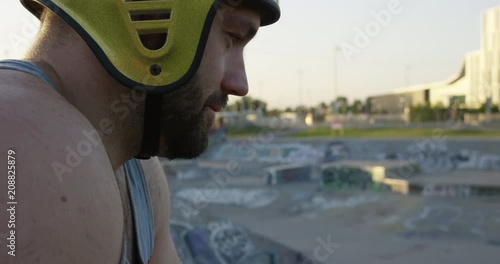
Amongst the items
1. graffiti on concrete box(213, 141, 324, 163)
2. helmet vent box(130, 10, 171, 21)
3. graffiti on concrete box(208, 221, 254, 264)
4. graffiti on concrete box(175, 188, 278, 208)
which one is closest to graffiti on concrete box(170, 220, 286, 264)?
graffiti on concrete box(208, 221, 254, 264)

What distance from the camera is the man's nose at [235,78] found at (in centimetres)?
169

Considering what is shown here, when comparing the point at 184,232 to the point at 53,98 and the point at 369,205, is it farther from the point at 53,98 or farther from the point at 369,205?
the point at 369,205

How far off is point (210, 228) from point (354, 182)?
14.0 metres

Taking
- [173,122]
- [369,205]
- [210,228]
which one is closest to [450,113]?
[369,205]

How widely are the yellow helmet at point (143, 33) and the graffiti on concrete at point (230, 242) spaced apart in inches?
292

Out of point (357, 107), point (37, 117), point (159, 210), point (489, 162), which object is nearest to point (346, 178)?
point (489, 162)

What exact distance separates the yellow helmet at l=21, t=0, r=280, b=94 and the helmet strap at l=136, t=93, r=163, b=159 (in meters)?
0.03

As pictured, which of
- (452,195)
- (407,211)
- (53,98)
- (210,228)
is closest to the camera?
(53,98)

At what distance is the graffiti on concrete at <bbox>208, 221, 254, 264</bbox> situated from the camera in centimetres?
895

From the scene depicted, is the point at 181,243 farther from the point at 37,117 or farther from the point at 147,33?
the point at 37,117

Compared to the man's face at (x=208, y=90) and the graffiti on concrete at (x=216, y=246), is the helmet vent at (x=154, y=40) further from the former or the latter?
the graffiti on concrete at (x=216, y=246)

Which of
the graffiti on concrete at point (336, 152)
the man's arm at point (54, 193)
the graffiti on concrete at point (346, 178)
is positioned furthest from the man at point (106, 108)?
the graffiti on concrete at point (336, 152)

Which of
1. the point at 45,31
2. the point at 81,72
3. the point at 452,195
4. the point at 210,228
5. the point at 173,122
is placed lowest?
the point at 452,195

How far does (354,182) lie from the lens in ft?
74.5
